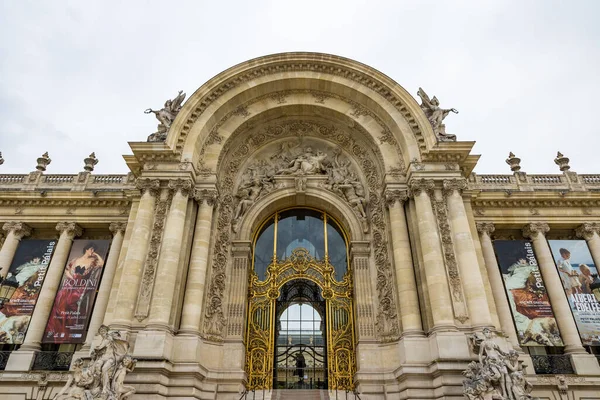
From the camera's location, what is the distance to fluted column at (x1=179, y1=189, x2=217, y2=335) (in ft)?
40.2

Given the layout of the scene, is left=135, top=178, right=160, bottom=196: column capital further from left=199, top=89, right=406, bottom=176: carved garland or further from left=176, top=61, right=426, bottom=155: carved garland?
left=199, top=89, right=406, bottom=176: carved garland

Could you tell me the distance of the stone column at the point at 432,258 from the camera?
1172cm

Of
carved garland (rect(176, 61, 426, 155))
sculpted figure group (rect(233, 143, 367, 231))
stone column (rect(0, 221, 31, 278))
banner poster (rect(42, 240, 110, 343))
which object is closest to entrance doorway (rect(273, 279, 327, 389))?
sculpted figure group (rect(233, 143, 367, 231))

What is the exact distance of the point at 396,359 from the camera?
12.4 metres

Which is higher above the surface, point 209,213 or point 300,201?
point 300,201

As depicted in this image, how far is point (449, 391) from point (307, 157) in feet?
32.6

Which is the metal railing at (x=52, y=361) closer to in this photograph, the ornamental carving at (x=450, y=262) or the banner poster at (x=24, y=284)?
the banner poster at (x=24, y=284)

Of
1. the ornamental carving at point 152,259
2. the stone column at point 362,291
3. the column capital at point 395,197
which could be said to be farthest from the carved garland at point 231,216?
the ornamental carving at point 152,259

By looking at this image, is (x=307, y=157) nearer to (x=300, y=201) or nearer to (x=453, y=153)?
(x=300, y=201)

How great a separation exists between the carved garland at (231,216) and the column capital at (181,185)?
170 cm

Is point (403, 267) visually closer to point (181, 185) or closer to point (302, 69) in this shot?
point (181, 185)

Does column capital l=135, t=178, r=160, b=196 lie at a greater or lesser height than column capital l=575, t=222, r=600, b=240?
lesser

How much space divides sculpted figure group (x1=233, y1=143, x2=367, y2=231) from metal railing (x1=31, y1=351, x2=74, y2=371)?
24.6 feet

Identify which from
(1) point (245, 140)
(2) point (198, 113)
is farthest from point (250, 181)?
(2) point (198, 113)
